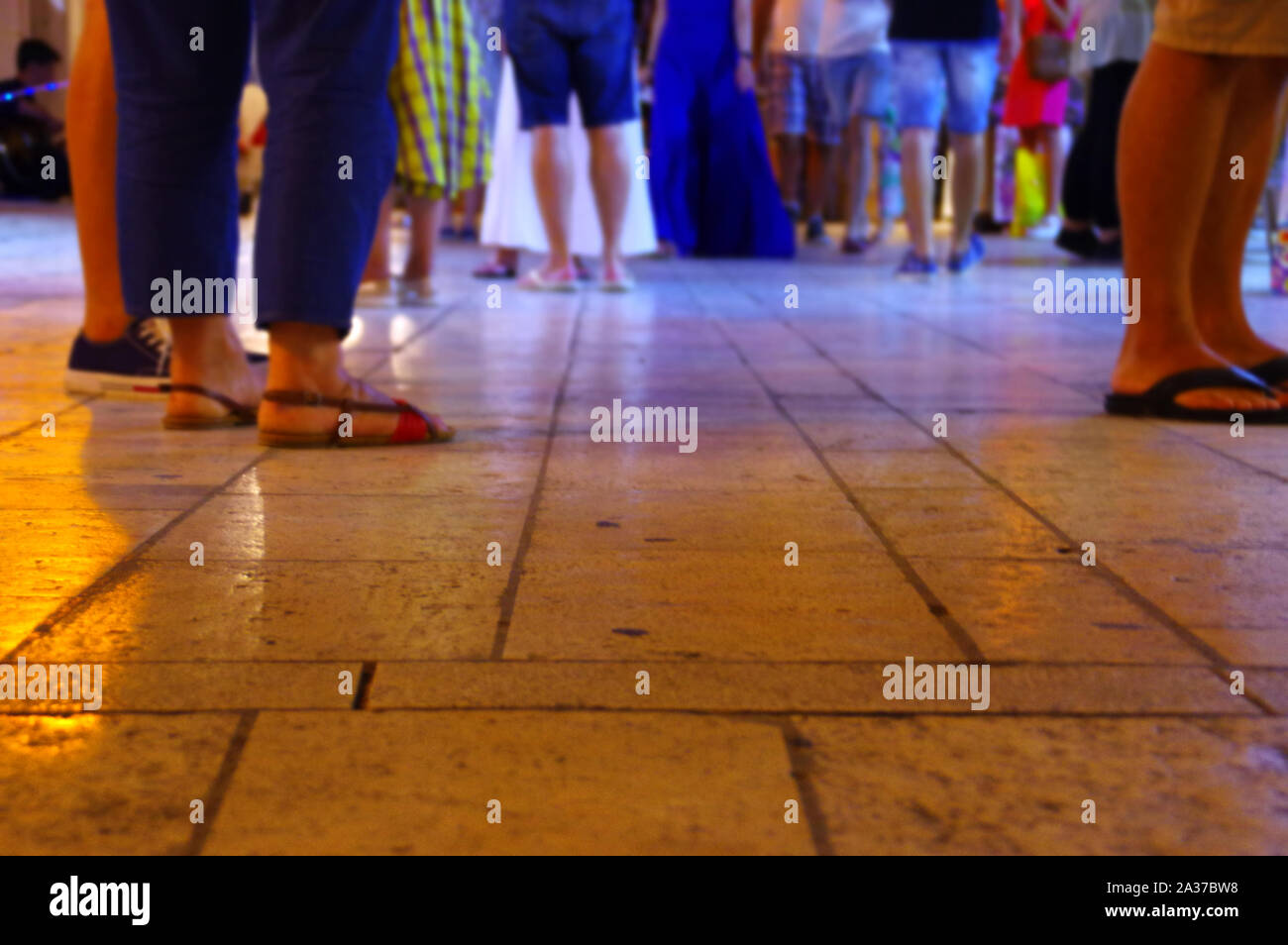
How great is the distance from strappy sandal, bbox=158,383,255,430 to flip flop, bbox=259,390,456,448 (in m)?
0.24

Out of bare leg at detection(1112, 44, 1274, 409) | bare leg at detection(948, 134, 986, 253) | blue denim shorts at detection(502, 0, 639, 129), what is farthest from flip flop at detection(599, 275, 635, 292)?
bare leg at detection(1112, 44, 1274, 409)

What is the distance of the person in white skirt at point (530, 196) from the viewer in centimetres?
764

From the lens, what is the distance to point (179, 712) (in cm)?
133

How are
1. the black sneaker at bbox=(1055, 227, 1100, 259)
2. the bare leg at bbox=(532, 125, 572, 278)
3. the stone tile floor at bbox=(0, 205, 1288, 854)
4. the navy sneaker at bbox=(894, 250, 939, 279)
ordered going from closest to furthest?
1. the stone tile floor at bbox=(0, 205, 1288, 854)
2. the bare leg at bbox=(532, 125, 572, 278)
3. the navy sneaker at bbox=(894, 250, 939, 279)
4. the black sneaker at bbox=(1055, 227, 1100, 259)

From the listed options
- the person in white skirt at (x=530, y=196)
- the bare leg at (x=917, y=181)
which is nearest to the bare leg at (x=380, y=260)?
the person in white skirt at (x=530, y=196)

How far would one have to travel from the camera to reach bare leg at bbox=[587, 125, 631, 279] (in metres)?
6.29

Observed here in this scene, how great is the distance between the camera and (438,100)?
5.66m

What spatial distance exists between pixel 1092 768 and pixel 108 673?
838mm

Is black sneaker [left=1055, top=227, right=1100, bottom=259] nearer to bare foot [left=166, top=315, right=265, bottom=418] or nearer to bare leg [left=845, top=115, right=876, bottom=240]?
bare leg [left=845, top=115, right=876, bottom=240]

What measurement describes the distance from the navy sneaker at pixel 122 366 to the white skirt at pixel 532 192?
14.7 ft

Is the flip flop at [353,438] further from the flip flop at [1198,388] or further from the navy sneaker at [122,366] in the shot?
the flip flop at [1198,388]

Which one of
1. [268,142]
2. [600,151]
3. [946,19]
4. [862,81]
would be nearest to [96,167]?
[268,142]
